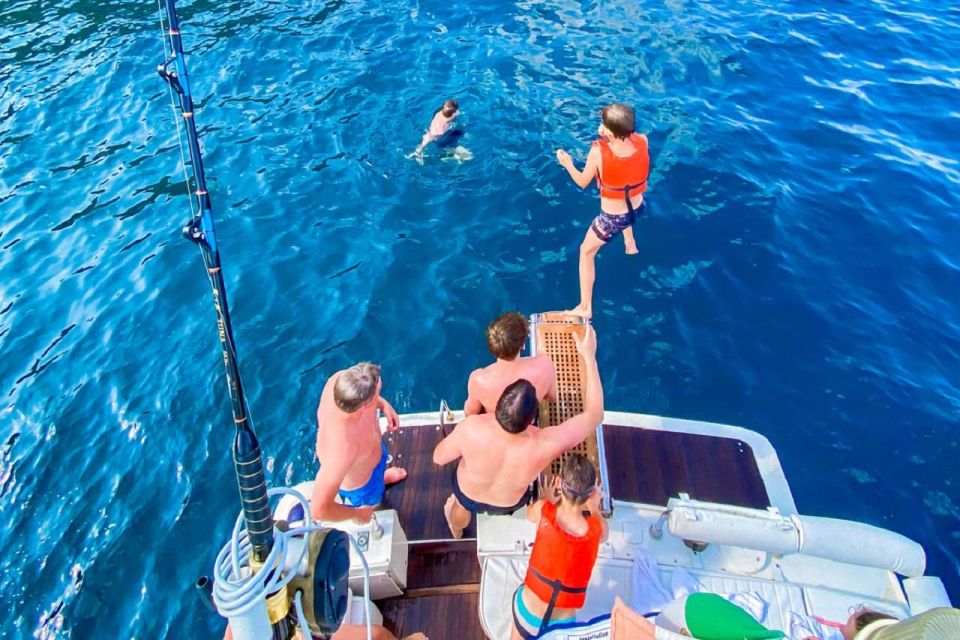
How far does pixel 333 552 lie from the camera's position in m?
2.92

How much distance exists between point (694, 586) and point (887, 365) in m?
4.53

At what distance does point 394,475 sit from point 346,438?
139 centimetres

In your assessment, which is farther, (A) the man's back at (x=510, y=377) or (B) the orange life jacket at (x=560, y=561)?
(A) the man's back at (x=510, y=377)

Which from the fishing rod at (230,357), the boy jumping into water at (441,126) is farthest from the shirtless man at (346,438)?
the boy jumping into water at (441,126)

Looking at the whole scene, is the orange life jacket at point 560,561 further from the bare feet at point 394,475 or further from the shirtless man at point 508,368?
the bare feet at point 394,475

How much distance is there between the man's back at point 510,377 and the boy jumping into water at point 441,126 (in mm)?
5871

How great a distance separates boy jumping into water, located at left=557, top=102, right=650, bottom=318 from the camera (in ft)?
20.9

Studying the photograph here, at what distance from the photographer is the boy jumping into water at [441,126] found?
958 cm

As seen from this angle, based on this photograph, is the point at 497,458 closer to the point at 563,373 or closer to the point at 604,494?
the point at 604,494

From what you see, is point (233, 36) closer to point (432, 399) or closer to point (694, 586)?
point (432, 399)

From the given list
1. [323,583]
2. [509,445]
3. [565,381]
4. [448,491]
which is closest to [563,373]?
[565,381]

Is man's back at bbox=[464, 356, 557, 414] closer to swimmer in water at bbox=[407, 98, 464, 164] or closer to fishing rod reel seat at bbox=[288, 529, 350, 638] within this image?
fishing rod reel seat at bbox=[288, 529, 350, 638]

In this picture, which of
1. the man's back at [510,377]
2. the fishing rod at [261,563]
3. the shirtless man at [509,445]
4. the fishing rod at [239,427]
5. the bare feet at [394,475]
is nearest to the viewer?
the fishing rod at [261,563]

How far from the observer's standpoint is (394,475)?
18.6 ft
